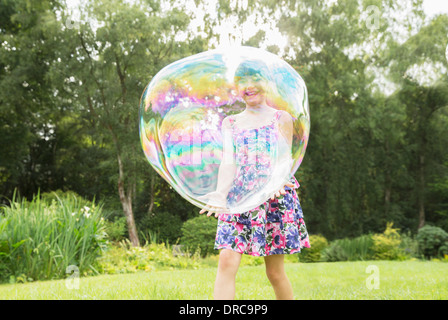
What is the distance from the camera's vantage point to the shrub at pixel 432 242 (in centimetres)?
889

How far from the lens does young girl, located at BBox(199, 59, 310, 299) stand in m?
2.00

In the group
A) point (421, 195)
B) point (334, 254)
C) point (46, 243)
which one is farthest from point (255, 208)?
point (421, 195)

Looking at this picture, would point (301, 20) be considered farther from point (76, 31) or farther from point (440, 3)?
point (76, 31)

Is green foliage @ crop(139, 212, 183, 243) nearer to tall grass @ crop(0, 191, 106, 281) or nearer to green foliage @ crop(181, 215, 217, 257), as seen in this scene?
green foliage @ crop(181, 215, 217, 257)

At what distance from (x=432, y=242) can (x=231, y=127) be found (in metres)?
8.29

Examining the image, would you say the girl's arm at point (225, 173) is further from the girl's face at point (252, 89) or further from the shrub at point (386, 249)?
the shrub at point (386, 249)

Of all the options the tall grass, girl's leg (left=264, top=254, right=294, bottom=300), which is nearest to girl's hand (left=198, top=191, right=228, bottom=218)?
girl's leg (left=264, top=254, right=294, bottom=300)

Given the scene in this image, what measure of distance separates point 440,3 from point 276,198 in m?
13.7

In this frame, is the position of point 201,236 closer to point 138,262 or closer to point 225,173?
point 138,262

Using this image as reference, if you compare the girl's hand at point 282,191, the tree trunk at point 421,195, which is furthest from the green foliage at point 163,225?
the girl's hand at point 282,191

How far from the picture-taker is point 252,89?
2107mm

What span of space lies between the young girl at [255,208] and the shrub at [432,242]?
25.9 ft

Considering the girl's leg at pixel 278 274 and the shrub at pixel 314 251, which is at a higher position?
Result: the girl's leg at pixel 278 274
